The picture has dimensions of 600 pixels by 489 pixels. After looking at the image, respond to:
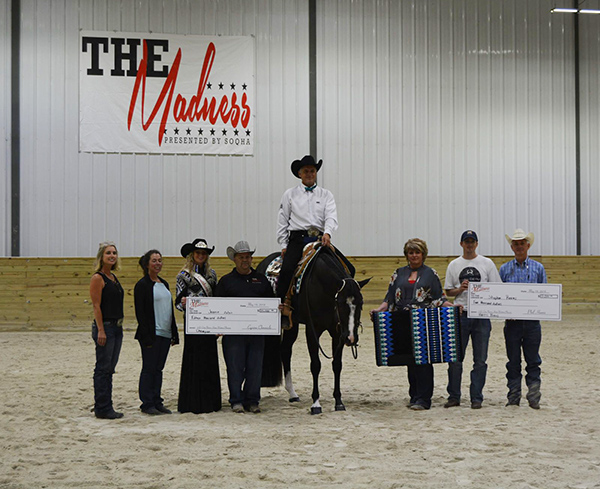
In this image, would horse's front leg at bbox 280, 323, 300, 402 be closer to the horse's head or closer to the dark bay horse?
the dark bay horse

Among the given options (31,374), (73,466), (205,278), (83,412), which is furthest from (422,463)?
(31,374)

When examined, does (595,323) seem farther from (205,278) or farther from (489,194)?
(205,278)

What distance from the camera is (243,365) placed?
20.1 ft

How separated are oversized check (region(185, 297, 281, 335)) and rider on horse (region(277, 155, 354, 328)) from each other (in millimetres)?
474

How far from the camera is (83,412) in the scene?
5965 millimetres

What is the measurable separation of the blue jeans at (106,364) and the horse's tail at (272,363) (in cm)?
165

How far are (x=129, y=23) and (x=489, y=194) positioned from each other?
7843 mm

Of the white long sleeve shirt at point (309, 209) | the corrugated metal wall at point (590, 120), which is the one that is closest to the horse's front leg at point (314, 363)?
the white long sleeve shirt at point (309, 209)

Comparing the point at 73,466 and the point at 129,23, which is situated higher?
the point at 129,23

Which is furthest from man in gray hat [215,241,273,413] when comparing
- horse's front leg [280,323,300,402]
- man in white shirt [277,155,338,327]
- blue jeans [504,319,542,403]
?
blue jeans [504,319,542,403]

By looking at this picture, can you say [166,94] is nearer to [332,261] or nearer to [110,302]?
[332,261]

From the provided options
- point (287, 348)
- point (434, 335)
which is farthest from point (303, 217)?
point (434, 335)

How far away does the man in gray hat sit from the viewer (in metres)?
6.07

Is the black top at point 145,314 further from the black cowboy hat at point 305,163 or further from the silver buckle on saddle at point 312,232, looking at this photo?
the black cowboy hat at point 305,163
